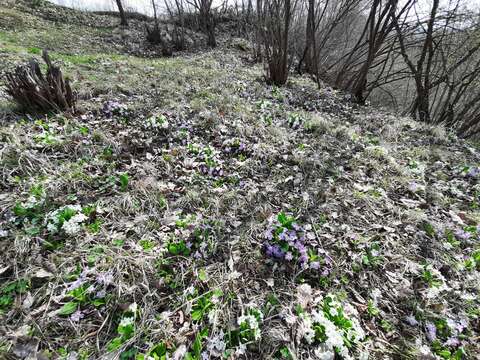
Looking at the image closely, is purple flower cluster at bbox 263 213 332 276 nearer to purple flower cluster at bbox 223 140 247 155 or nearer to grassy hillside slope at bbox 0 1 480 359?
grassy hillside slope at bbox 0 1 480 359

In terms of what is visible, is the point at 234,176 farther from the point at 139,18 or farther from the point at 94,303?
the point at 139,18

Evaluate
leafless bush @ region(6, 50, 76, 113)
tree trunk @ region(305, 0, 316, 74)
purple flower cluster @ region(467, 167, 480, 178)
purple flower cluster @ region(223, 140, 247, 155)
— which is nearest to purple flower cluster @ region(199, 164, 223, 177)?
purple flower cluster @ region(223, 140, 247, 155)

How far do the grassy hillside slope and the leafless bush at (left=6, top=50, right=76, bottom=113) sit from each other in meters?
0.26

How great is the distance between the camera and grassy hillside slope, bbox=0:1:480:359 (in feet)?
4.86

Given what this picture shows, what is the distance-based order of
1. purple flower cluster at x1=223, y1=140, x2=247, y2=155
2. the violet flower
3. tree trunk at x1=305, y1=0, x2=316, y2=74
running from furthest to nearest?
tree trunk at x1=305, y1=0, x2=316, y2=74, purple flower cluster at x1=223, y1=140, x2=247, y2=155, the violet flower

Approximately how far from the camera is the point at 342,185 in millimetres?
2787

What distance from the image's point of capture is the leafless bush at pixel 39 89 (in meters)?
3.03

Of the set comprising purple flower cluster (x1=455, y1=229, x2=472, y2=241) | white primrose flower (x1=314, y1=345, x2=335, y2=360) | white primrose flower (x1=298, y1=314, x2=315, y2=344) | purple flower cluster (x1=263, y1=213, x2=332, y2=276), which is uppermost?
purple flower cluster (x1=263, y1=213, x2=332, y2=276)

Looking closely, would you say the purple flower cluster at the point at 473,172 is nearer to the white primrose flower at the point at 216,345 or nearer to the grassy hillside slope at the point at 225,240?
the grassy hillside slope at the point at 225,240

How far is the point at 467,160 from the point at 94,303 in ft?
17.0

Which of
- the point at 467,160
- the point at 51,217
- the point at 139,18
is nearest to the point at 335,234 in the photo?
the point at 51,217

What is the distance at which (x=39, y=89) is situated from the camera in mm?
3127

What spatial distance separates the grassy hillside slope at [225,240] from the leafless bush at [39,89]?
262 millimetres

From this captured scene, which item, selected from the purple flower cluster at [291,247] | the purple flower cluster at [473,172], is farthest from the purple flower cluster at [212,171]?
the purple flower cluster at [473,172]
